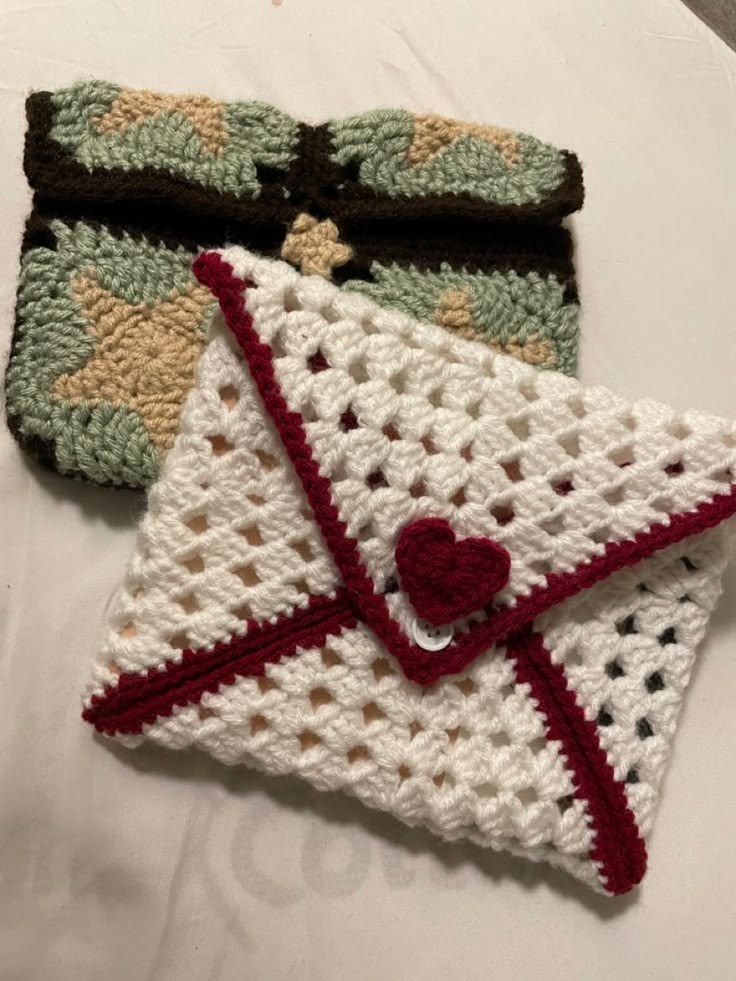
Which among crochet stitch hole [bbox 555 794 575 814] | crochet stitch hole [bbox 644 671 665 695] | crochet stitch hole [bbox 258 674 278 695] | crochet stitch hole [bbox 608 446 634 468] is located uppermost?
crochet stitch hole [bbox 608 446 634 468]

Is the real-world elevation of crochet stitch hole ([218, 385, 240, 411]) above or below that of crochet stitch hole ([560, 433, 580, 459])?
below

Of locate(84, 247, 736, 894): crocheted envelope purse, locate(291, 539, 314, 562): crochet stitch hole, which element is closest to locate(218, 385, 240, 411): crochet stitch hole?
locate(84, 247, 736, 894): crocheted envelope purse

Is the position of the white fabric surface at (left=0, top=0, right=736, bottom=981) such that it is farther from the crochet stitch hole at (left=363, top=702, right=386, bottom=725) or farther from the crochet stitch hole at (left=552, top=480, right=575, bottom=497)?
the crochet stitch hole at (left=552, top=480, right=575, bottom=497)

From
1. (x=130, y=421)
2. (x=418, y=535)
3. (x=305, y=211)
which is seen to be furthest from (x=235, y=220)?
(x=418, y=535)

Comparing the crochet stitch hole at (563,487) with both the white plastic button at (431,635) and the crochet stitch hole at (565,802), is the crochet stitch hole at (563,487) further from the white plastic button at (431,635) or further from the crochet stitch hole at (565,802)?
the crochet stitch hole at (565,802)

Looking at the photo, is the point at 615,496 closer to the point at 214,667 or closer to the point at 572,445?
the point at 572,445

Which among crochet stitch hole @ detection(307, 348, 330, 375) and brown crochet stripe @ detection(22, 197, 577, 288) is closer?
crochet stitch hole @ detection(307, 348, 330, 375)

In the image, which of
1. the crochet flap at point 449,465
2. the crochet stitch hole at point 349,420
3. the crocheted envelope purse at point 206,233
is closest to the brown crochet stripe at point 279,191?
the crocheted envelope purse at point 206,233
